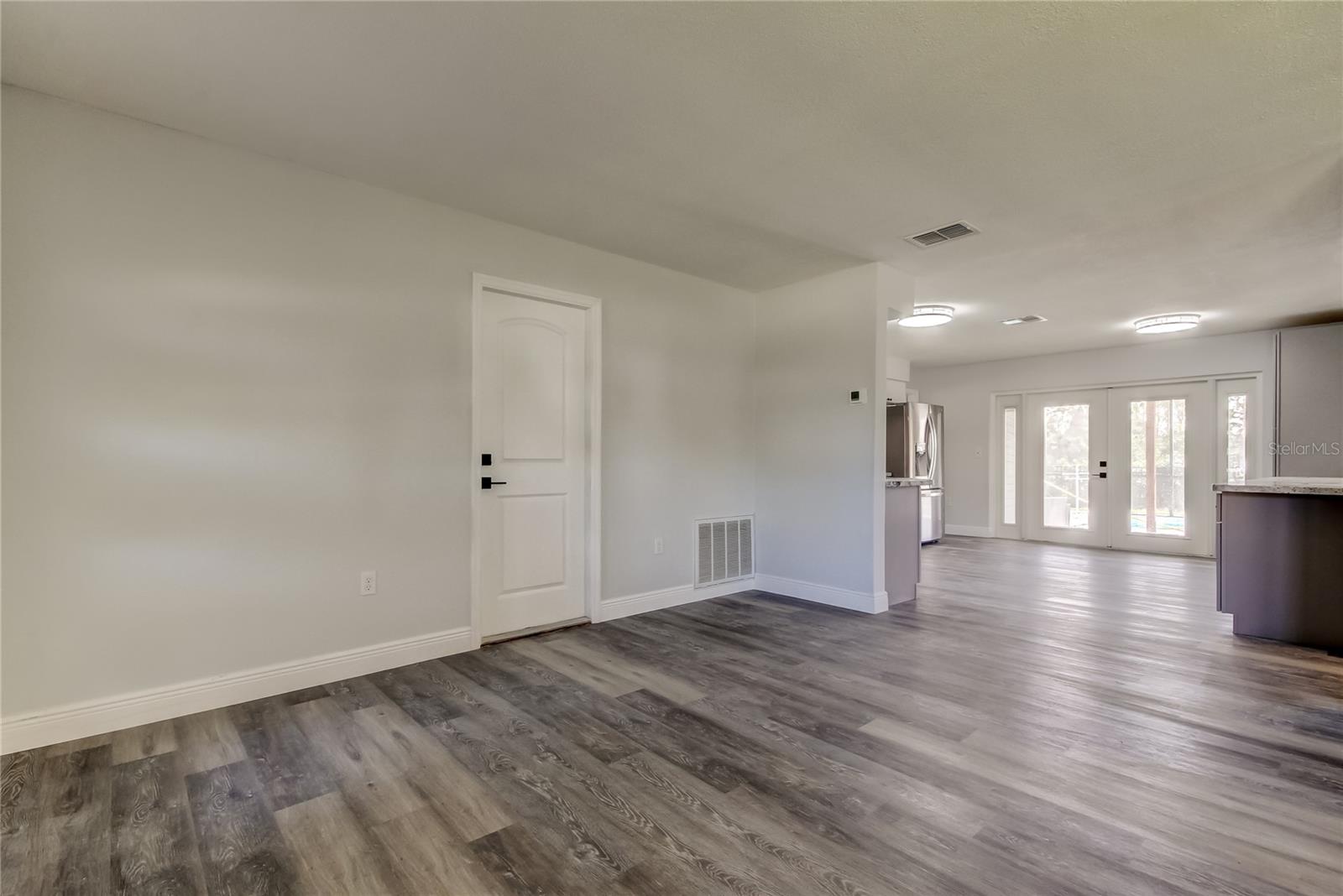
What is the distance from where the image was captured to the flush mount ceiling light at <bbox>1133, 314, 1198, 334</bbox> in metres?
5.66

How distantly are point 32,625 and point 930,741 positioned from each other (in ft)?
11.4

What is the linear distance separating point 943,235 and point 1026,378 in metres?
5.28

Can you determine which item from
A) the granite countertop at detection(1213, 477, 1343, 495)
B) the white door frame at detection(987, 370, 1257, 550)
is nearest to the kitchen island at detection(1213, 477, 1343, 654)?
the granite countertop at detection(1213, 477, 1343, 495)

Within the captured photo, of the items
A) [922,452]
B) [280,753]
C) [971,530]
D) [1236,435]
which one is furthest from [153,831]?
[1236,435]

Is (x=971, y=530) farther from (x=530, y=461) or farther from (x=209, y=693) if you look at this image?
(x=209, y=693)

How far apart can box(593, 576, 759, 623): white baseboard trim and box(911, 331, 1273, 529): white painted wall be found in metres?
5.06

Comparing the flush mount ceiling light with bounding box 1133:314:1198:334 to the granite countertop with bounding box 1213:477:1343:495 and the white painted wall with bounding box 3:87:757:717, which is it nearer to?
the granite countertop with bounding box 1213:477:1343:495

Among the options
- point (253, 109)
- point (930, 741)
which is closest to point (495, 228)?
point (253, 109)

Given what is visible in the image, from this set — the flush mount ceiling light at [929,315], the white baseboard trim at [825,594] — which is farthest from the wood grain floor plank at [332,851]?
the flush mount ceiling light at [929,315]

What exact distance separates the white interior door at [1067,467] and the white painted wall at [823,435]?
15.2ft

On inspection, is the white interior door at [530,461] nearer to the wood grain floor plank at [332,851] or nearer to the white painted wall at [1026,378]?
the wood grain floor plank at [332,851]

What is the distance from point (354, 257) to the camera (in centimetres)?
299

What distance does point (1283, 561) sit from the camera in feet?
12.0

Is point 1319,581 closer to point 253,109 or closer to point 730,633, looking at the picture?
point 730,633
